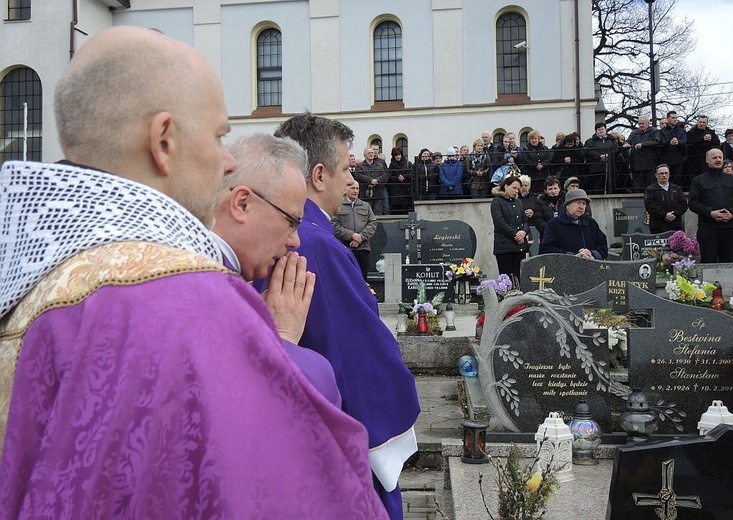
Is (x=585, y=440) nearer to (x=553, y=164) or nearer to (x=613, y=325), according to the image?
(x=613, y=325)

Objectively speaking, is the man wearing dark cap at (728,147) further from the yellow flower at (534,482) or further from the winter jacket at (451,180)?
the yellow flower at (534,482)

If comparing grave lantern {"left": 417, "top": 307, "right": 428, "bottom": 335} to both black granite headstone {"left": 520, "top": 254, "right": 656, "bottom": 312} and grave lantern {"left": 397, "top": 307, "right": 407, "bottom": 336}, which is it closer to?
grave lantern {"left": 397, "top": 307, "right": 407, "bottom": 336}

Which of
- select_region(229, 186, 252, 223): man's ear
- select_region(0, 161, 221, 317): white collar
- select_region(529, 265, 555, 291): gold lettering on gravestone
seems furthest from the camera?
select_region(529, 265, 555, 291): gold lettering on gravestone

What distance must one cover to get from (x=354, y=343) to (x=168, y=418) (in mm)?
1732

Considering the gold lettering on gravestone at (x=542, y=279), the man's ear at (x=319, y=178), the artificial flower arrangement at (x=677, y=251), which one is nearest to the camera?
the man's ear at (x=319, y=178)

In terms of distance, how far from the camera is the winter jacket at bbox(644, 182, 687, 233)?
14.5 metres

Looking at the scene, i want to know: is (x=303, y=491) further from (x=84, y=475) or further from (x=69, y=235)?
(x=69, y=235)

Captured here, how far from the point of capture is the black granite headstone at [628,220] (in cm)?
1740

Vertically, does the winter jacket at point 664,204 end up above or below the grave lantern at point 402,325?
above

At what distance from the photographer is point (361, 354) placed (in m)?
2.77

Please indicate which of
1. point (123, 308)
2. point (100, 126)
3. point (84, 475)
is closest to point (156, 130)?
point (100, 126)

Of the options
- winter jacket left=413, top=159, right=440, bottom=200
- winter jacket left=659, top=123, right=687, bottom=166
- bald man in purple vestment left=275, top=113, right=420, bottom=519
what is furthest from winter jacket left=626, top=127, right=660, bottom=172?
bald man in purple vestment left=275, top=113, right=420, bottom=519

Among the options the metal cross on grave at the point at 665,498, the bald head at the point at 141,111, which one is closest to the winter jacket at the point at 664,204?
the metal cross on grave at the point at 665,498

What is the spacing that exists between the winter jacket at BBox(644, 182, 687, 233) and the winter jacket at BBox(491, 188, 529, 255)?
3916 mm
